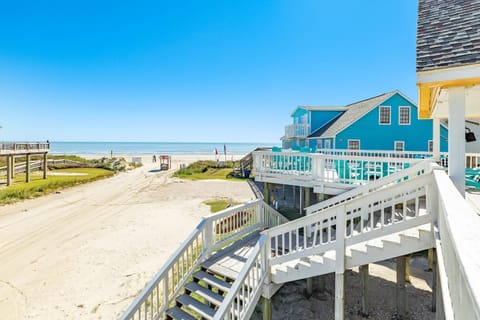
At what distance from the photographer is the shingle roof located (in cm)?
365

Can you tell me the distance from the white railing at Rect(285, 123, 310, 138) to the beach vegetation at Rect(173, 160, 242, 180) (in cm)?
781

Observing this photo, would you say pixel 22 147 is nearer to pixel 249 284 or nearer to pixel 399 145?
pixel 249 284

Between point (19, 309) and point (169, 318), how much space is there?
167 inches

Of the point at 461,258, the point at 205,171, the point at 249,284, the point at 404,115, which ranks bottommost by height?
the point at 249,284

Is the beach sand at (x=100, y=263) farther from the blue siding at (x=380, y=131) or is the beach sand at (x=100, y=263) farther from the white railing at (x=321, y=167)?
the blue siding at (x=380, y=131)

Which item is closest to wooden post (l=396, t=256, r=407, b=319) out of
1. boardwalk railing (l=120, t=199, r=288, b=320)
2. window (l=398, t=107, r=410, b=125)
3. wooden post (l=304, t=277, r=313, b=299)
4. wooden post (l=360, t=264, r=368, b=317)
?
wooden post (l=360, t=264, r=368, b=317)

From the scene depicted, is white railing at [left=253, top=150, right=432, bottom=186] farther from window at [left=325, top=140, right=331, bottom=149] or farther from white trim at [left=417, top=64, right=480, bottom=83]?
window at [left=325, top=140, right=331, bottom=149]

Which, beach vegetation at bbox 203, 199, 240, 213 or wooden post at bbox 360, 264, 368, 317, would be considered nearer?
→ wooden post at bbox 360, 264, 368, 317

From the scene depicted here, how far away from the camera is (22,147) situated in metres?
19.7

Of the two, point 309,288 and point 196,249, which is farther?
point 309,288

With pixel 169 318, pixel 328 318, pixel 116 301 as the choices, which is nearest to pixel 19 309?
pixel 116 301

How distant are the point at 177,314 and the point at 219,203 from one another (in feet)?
35.1

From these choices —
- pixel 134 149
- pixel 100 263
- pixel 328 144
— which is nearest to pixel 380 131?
pixel 328 144

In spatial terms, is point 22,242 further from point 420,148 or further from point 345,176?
point 420,148
